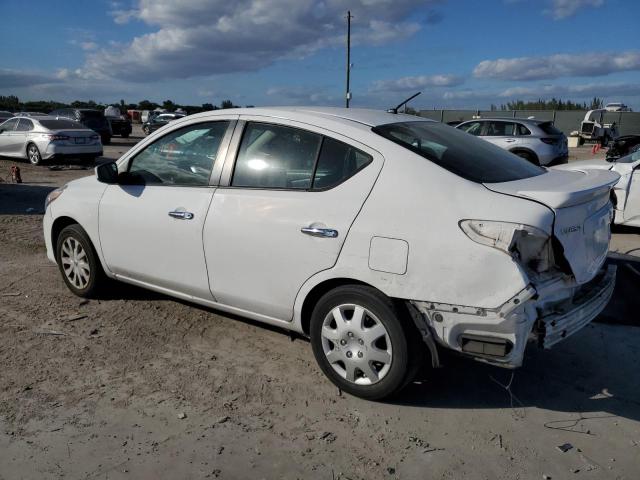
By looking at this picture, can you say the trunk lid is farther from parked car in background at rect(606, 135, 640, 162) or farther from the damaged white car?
parked car in background at rect(606, 135, 640, 162)

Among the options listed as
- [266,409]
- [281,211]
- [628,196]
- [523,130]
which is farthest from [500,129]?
[266,409]

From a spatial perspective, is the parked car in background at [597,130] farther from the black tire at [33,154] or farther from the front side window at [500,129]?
the black tire at [33,154]

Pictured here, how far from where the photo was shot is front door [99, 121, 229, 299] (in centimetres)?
386

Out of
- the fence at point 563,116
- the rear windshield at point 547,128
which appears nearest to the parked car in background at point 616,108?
the fence at point 563,116

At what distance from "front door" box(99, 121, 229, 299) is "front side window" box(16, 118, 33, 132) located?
14.2 m

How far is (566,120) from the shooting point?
125 feet

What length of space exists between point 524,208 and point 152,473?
7.43ft

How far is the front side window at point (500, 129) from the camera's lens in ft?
49.6

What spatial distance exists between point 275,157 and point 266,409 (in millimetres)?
1596

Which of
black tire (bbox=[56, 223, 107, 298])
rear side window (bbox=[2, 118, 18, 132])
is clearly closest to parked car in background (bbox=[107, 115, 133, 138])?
rear side window (bbox=[2, 118, 18, 132])

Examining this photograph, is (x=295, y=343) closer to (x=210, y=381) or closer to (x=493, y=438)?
(x=210, y=381)

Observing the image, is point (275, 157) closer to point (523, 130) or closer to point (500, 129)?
point (523, 130)

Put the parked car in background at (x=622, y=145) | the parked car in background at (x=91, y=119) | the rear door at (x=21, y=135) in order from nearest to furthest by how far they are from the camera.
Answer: the parked car in background at (x=622, y=145), the rear door at (x=21, y=135), the parked car in background at (x=91, y=119)

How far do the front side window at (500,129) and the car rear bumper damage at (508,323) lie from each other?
1303 centimetres
